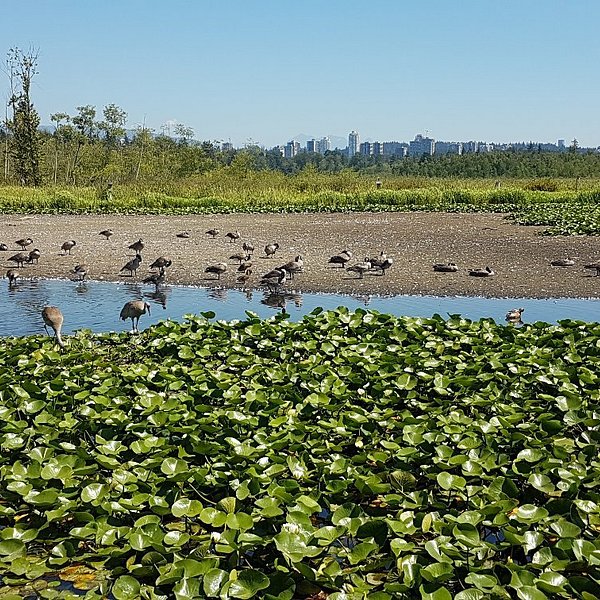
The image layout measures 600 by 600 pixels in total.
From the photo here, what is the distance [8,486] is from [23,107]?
129 feet

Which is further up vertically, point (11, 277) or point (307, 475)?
point (307, 475)

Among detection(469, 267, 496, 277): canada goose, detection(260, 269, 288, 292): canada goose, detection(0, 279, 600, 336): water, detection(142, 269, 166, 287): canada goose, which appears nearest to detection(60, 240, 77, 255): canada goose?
detection(0, 279, 600, 336): water

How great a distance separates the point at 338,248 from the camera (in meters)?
19.0

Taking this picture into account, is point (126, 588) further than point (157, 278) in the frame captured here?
No

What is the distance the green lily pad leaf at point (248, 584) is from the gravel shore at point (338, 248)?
10.3 m

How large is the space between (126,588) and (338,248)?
1594cm

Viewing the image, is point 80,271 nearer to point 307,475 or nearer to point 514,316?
point 514,316

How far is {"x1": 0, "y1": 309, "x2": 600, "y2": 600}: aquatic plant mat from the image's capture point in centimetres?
347

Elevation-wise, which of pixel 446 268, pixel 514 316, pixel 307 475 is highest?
pixel 307 475

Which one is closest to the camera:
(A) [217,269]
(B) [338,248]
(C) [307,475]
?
(C) [307,475]

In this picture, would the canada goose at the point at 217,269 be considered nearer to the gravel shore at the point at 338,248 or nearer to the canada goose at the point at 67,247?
the gravel shore at the point at 338,248

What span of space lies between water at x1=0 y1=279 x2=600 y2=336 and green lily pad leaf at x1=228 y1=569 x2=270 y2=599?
7347 millimetres

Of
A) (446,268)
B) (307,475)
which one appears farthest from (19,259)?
(307,475)

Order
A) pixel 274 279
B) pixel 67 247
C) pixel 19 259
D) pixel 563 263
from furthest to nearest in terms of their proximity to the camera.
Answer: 1. pixel 67 247
2. pixel 19 259
3. pixel 563 263
4. pixel 274 279
